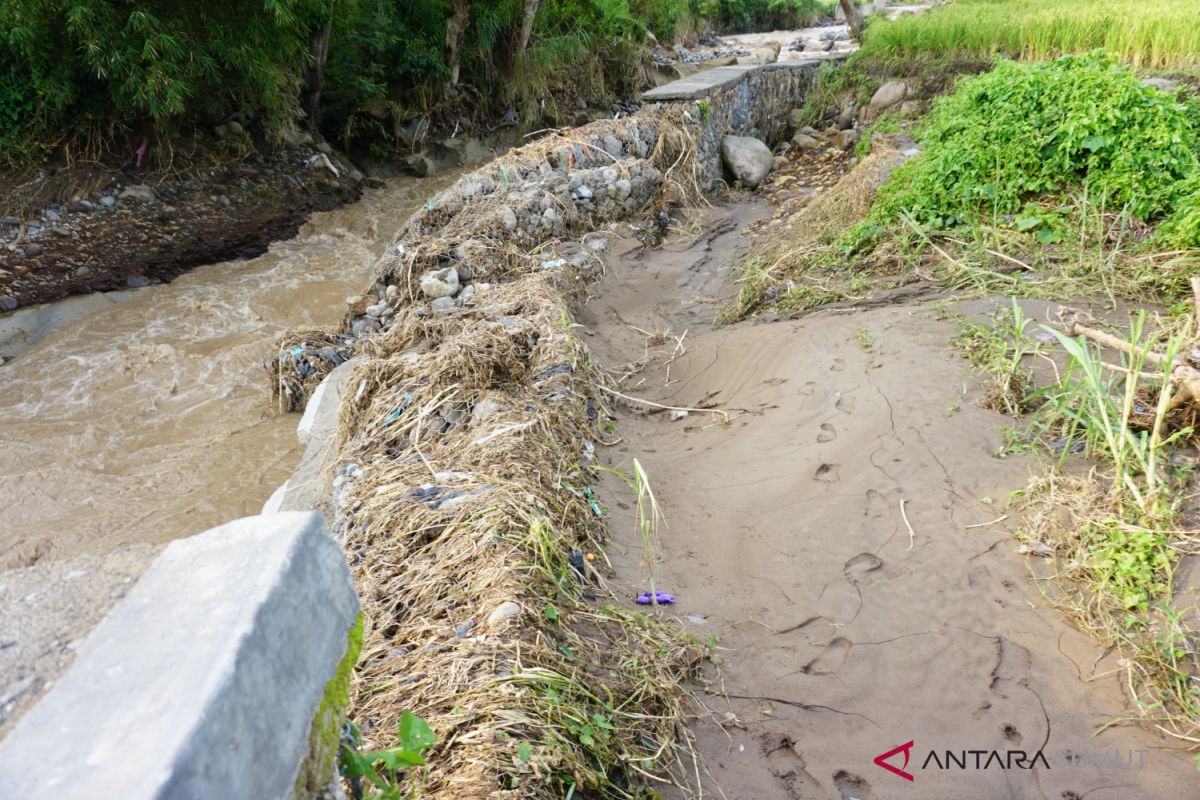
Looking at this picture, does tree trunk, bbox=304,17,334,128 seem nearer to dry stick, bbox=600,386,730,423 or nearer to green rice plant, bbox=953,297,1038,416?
dry stick, bbox=600,386,730,423

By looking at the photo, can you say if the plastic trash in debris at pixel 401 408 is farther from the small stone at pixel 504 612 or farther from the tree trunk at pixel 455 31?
the tree trunk at pixel 455 31

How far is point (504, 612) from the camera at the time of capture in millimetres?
2078

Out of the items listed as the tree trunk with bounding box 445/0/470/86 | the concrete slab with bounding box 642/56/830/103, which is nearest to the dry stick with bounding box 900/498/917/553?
the concrete slab with bounding box 642/56/830/103

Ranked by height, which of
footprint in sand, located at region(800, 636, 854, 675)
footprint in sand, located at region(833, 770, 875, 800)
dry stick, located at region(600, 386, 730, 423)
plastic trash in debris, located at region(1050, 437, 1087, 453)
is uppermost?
dry stick, located at region(600, 386, 730, 423)

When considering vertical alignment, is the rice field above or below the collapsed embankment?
above

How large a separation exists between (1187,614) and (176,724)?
8.04 feet

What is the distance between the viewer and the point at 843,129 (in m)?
8.98

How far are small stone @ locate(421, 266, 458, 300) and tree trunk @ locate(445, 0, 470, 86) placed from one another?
5810mm

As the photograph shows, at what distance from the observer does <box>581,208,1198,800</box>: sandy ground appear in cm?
189

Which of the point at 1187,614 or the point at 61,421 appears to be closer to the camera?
the point at 1187,614

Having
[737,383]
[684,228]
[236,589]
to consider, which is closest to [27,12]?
[684,228]

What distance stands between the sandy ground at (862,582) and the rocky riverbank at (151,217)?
16.5 ft

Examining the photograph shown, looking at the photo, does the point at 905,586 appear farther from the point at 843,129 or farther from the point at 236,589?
the point at 843,129

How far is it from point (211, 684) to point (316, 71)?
360 inches
